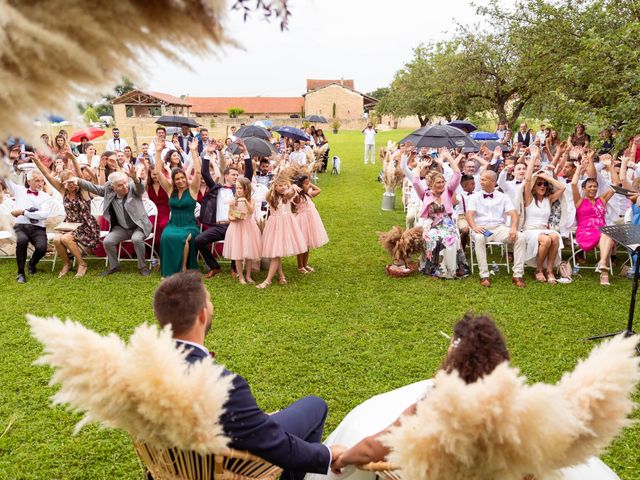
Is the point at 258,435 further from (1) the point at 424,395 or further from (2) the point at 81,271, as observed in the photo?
(2) the point at 81,271

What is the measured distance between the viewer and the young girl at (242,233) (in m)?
7.40

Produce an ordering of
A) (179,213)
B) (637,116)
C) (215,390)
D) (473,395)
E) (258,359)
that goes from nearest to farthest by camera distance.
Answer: (473,395), (215,390), (258,359), (637,116), (179,213)

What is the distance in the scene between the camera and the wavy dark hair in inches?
75.5

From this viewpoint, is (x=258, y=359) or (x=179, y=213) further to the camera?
(x=179, y=213)

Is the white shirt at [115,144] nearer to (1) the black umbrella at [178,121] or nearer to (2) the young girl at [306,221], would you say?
(1) the black umbrella at [178,121]

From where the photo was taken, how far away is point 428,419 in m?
1.36

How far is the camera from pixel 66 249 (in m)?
8.16

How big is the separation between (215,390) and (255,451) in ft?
2.17

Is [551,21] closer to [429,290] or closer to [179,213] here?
[429,290]

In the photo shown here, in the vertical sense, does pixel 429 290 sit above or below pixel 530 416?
below

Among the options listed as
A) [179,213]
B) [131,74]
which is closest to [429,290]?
[179,213]

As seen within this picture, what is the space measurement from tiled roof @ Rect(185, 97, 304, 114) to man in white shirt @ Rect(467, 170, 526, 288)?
77090mm

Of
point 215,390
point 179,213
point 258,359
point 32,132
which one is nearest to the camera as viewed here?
point 32,132

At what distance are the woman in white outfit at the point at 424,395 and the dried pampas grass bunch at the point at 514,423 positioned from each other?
0.23 metres
